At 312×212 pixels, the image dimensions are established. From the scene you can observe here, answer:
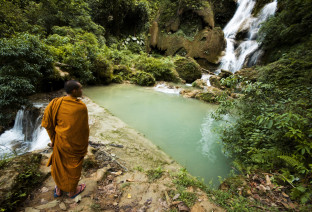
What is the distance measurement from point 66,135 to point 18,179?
0.97m

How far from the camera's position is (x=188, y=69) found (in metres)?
14.6

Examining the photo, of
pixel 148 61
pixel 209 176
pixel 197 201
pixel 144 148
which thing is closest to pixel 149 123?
pixel 144 148

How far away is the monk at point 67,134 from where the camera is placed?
1916 millimetres

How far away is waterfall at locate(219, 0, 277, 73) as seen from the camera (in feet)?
48.4

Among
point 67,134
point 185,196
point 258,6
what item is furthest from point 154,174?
point 258,6

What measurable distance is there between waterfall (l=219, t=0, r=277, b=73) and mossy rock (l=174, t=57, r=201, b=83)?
14.6 feet

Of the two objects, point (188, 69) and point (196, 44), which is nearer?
point (188, 69)

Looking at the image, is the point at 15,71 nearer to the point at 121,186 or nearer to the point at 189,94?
the point at 121,186

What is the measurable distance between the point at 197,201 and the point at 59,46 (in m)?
10.6

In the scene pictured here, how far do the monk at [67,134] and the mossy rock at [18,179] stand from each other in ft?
1.37

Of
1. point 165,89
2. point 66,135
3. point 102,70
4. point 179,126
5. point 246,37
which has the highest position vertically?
point 246,37

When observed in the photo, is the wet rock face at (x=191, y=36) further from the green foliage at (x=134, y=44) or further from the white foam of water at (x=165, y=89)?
the white foam of water at (x=165, y=89)

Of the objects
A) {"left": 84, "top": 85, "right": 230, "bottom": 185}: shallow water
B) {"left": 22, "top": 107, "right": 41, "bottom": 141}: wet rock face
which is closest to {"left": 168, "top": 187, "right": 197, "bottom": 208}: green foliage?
{"left": 84, "top": 85, "right": 230, "bottom": 185}: shallow water

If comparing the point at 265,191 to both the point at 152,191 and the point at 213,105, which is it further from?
the point at 213,105
